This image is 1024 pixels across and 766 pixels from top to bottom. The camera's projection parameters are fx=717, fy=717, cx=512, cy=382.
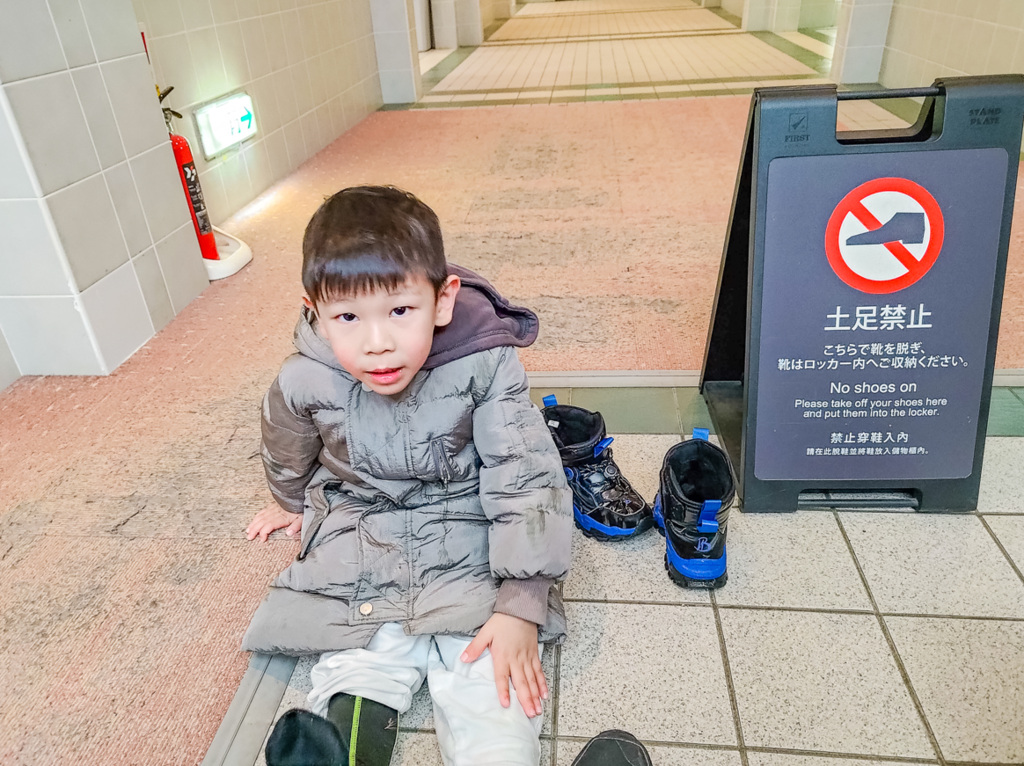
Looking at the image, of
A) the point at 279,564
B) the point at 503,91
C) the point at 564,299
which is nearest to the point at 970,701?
the point at 279,564

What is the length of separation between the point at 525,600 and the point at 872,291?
81 cm

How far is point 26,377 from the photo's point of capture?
6.90 ft

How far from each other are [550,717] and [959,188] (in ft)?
3.55

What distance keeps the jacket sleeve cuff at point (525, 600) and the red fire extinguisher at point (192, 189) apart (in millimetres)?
2024

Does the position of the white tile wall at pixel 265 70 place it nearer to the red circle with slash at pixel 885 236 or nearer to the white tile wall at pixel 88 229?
the white tile wall at pixel 88 229

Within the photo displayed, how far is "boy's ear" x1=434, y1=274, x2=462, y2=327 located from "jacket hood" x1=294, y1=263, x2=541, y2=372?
54 millimetres

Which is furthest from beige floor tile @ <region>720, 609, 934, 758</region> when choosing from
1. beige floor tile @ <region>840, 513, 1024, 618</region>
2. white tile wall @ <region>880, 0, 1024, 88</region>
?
white tile wall @ <region>880, 0, 1024, 88</region>

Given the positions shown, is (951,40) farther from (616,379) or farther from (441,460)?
(441,460)

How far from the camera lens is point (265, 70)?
3.65m

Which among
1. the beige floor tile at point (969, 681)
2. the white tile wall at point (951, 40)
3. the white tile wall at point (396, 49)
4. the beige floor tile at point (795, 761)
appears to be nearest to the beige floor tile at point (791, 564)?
the beige floor tile at point (969, 681)

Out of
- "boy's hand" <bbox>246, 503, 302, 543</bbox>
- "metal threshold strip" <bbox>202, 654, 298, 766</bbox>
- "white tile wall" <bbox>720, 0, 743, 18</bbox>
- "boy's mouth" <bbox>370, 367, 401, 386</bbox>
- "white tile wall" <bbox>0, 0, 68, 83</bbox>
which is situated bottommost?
"metal threshold strip" <bbox>202, 654, 298, 766</bbox>

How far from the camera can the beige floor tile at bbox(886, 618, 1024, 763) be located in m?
1.00

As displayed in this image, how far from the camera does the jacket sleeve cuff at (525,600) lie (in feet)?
3.47

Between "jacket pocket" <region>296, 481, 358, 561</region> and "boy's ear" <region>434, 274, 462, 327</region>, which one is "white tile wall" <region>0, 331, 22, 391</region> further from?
"boy's ear" <region>434, 274, 462, 327</region>
